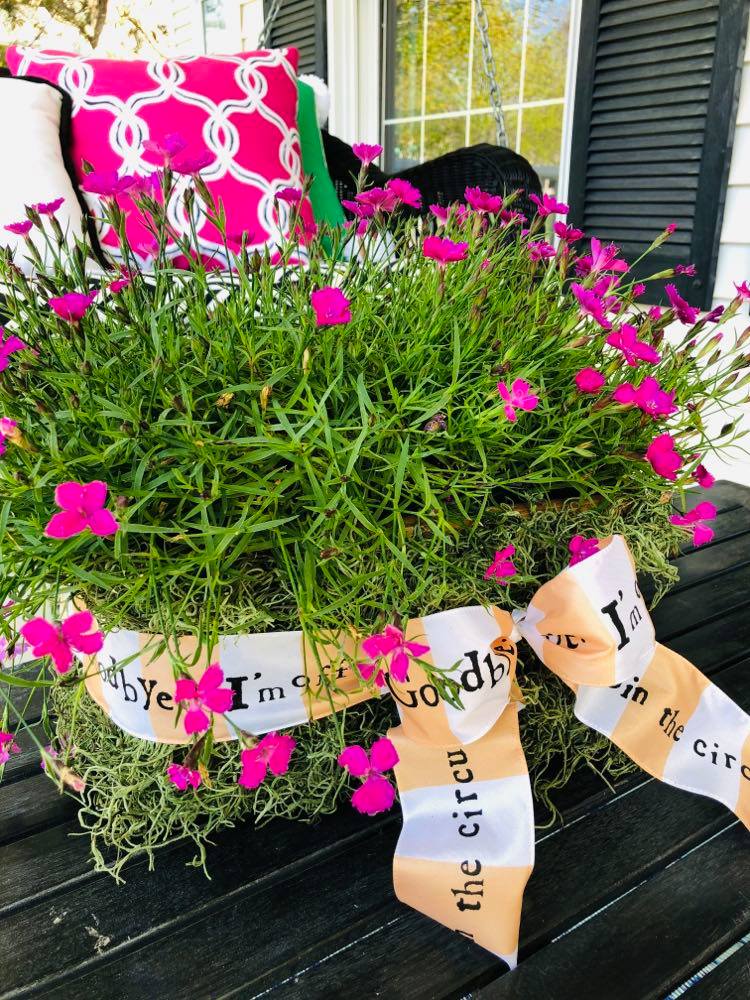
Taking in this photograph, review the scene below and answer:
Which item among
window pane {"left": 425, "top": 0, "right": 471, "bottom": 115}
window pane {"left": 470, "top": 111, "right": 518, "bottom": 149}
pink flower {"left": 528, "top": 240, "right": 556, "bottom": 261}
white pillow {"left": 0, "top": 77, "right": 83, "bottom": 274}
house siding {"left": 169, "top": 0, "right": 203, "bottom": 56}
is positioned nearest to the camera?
pink flower {"left": 528, "top": 240, "right": 556, "bottom": 261}

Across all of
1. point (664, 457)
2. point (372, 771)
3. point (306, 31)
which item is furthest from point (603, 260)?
point (306, 31)

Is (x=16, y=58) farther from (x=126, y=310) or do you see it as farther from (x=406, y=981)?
(x=406, y=981)

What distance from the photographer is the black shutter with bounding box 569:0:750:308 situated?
2256 millimetres

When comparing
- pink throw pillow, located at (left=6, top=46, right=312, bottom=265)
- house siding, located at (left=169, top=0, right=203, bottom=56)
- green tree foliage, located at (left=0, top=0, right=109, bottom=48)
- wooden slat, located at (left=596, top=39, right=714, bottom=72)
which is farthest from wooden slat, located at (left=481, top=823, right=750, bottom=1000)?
green tree foliage, located at (left=0, top=0, right=109, bottom=48)

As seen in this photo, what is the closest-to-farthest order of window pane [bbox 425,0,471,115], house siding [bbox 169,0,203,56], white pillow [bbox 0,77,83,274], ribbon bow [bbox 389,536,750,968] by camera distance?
ribbon bow [bbox 389,536,750,968], white pillow [bbox 0,77,83,274], window pane [bbox 425,0,471,115], house siding [bbox 169,0,203,56]

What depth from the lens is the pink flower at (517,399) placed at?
46 centimetres

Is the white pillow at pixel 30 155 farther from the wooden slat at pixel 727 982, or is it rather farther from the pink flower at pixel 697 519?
the wooden slat at pixel 727 982

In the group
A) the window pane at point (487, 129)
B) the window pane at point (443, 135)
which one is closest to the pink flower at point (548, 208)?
the window pane at point (487, 129)

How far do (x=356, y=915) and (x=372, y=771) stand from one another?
0.09m

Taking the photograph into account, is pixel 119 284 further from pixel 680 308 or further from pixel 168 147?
pixel 680 308

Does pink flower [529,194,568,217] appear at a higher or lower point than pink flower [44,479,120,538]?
higher

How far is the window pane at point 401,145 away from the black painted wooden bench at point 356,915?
380cm

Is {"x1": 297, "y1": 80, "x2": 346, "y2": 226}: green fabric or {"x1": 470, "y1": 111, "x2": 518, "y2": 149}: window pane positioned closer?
{"x1": 297, "y1": 80, "x2": 346, "y2": 226}: green fabric

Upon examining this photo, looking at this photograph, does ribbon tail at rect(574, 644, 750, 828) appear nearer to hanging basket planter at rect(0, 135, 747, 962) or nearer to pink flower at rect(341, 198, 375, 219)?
hanging basket planter at rect(0, 135, 747, 962)
